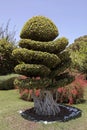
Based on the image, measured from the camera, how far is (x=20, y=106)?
1123 centimetres

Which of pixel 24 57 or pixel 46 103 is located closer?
pixel 24 57

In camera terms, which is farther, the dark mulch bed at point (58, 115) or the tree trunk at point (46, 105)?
the tree trunk at point (46, 105)

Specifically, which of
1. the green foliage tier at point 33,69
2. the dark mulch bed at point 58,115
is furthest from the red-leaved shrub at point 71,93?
the green foliage tier at point 33,69

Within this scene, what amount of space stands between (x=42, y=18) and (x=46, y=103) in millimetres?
2843

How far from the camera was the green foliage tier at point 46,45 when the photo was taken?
9.17m

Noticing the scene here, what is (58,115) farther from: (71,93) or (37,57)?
(71,93)

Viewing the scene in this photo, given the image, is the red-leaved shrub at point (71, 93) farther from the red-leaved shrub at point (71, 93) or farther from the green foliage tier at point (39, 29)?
the green foliage tier at point (39, 29)

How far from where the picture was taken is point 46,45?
916cm

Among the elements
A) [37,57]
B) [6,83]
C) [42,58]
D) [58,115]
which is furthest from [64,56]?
[6,83]

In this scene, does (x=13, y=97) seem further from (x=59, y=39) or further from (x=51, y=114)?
(x=59, y=39)

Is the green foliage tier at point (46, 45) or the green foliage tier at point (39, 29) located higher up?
the green foliage tier at point (39, 29)

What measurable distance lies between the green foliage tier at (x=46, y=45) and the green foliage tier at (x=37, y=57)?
0.24 metres

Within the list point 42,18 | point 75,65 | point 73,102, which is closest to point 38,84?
point 42,18

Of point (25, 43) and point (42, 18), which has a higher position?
point (42, 18)
